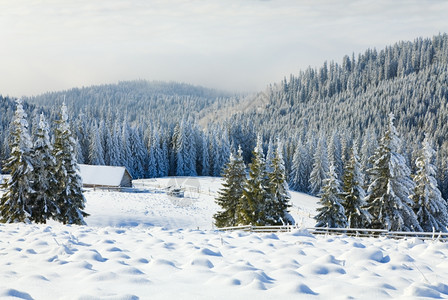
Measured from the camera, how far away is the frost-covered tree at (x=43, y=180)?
24.4 metres

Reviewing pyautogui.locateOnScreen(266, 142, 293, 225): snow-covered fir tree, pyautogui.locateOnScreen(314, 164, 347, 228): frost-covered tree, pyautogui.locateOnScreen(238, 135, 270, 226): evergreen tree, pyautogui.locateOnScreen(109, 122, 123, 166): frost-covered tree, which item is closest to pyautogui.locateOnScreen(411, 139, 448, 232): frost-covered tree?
pyautogui.locateOnScreen(314, 164, 347, 228): frost-covered tree

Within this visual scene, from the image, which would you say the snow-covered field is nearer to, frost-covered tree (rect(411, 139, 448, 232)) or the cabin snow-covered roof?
frost-covered tree (rect(411, 139, 448, 232))

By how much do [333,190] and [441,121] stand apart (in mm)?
170734

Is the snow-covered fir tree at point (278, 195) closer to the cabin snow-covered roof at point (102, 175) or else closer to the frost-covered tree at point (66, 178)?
the frost-covered tree at point (66, 178)

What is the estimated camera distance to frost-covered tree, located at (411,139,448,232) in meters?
27.1

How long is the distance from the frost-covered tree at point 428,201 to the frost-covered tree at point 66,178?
28.3 metres

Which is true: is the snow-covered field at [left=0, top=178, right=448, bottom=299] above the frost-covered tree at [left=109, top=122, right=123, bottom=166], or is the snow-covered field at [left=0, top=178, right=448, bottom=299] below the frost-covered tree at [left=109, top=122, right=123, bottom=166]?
above

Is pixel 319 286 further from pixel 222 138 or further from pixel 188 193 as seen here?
pixel 222 138

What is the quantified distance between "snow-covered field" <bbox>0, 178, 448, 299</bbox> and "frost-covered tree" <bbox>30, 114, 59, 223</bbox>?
1245cm

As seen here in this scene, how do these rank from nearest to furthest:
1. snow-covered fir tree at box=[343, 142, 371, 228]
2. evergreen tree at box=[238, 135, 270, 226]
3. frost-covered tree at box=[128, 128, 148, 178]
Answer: snow-covered fir tree at box=[343, 142, 371, 228] → evergreen tree at box=[238, 135, 270, 226] → frost-covered tree at box=[128, 128, 148, 178]

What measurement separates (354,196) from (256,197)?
820cm

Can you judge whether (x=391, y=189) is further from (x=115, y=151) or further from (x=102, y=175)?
(x=115, y=151)

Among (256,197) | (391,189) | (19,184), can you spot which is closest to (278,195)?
(256,197)

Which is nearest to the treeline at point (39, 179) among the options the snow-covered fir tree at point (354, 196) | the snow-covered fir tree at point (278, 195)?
the snow-covered fir tree at point (278, 195)
